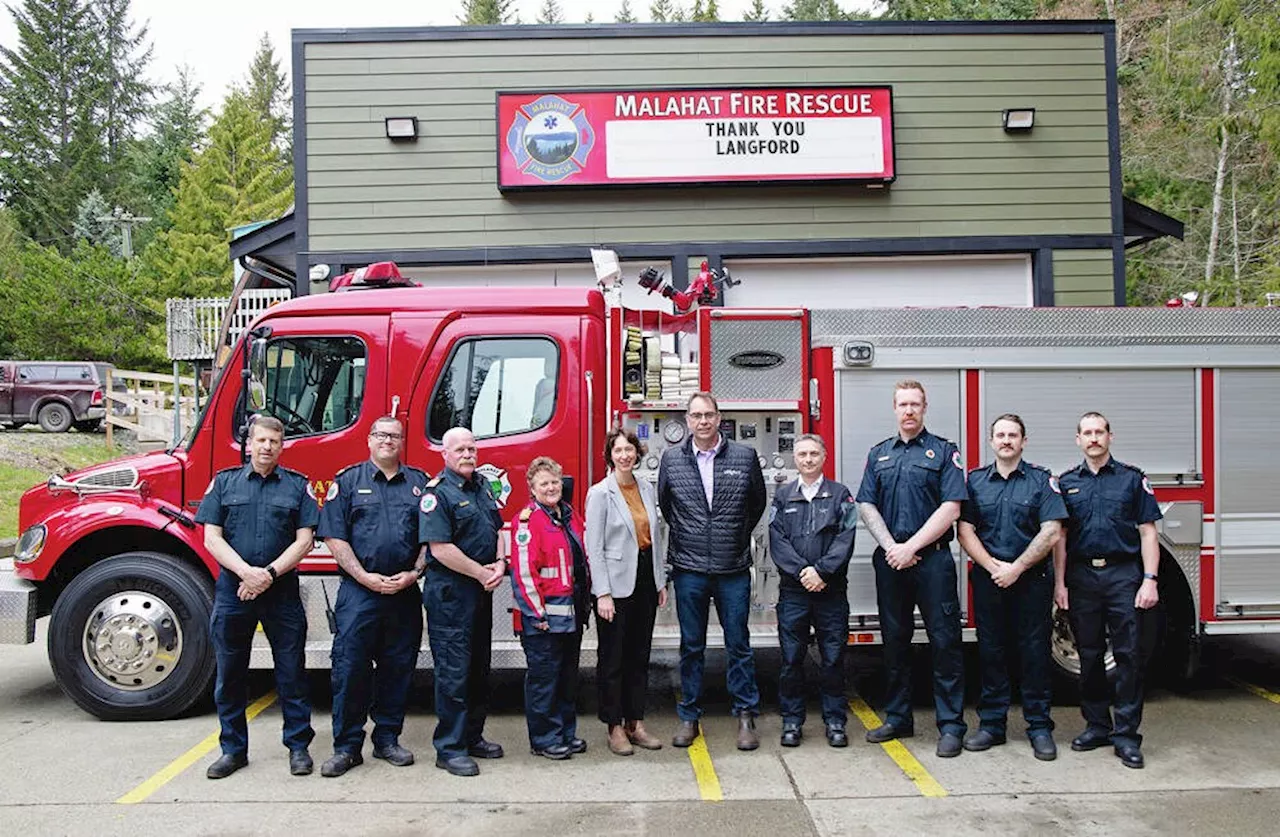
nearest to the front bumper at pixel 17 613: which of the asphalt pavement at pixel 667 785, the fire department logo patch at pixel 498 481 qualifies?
the asphalt pavement at pixel 667 785

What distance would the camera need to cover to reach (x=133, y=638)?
20.0 ft

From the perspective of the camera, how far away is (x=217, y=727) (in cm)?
618

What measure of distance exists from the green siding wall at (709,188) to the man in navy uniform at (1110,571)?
6.12 m

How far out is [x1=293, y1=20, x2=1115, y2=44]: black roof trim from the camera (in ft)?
36.4

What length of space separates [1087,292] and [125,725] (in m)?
9.63

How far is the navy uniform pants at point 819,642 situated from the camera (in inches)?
222

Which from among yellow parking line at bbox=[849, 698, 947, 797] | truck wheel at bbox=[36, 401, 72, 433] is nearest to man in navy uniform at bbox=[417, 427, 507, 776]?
yellow parking line at bbox=[849, 698, 947, 797]

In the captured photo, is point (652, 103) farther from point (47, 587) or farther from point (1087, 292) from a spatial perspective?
point (47, 587)

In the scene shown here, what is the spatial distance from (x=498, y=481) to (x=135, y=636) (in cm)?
222

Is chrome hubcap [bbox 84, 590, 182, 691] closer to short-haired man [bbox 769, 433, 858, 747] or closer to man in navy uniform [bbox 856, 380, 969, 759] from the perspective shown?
short-haired man [bbox 769, 433, 858, 747]

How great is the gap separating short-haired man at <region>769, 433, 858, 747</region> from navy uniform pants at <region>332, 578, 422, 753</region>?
1.91 m

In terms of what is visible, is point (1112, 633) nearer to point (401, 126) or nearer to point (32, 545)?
point (32, 545)

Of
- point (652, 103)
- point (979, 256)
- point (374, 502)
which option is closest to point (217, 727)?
point (374, 502)

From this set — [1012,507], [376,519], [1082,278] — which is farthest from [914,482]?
[1082,278]
